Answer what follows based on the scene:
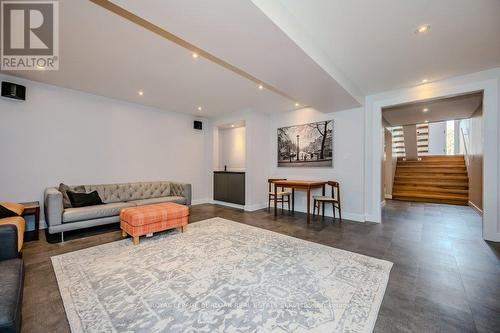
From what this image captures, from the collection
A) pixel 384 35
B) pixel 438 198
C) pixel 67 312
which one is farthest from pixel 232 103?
pixel 438 198

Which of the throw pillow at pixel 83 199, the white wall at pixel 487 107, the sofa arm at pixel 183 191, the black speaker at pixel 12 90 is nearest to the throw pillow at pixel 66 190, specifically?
the throw pillow at pixel 83 199

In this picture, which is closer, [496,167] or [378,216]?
[496,167]

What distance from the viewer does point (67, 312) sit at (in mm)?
1613

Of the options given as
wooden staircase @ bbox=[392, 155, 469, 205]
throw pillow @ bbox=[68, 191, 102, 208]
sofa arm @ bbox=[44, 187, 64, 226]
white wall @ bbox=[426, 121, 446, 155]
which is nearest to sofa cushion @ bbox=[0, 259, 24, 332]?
sofa arm @ bbox=[44, 187, 64, 226]

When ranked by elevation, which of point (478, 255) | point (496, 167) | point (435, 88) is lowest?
point (478, 255)

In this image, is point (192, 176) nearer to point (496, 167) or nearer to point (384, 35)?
point (384, 35)

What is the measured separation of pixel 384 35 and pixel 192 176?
5428 mm

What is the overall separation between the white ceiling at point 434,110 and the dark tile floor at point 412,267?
264 centimetres

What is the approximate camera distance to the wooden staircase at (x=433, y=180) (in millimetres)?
6559

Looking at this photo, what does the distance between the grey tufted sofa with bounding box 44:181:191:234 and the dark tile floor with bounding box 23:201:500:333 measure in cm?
28

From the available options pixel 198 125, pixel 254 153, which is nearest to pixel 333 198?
pixel 254 153

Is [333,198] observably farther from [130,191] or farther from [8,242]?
[8,242]

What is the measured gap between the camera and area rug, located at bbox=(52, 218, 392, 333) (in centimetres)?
153

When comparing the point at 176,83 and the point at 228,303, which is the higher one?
the point at 176,83
